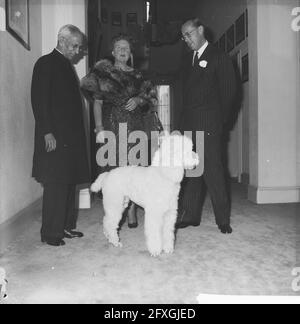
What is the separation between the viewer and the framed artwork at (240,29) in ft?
16.1

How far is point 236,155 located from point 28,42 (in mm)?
4223

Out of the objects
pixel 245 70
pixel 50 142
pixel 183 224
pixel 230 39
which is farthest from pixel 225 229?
pixel 230 39

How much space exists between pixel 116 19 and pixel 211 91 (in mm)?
4986

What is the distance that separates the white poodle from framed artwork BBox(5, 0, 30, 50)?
1403mm

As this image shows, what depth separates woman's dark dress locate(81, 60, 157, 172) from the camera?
251cm

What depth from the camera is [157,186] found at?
200 cm

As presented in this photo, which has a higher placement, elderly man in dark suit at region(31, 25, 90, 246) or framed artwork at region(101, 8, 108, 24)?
framed artwork at region(101, 8, 108, 24)

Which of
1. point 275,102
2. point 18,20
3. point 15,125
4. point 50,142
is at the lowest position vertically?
point 50,142

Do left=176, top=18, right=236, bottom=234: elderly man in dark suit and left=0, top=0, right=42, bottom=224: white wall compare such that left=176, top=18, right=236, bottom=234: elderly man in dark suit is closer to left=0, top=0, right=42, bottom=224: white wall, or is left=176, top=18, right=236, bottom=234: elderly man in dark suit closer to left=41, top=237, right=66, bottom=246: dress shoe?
left=41, top=237, right=66, bottom=246: dress shoe

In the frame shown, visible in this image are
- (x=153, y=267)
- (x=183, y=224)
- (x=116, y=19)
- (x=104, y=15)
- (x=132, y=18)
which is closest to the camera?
(x=153, y=267)

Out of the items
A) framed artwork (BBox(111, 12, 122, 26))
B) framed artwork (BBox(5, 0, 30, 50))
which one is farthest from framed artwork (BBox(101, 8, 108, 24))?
framed artwork (BBox(5, 0, 30, 50))

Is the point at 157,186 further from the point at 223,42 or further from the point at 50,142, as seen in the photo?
the point at 223,42
